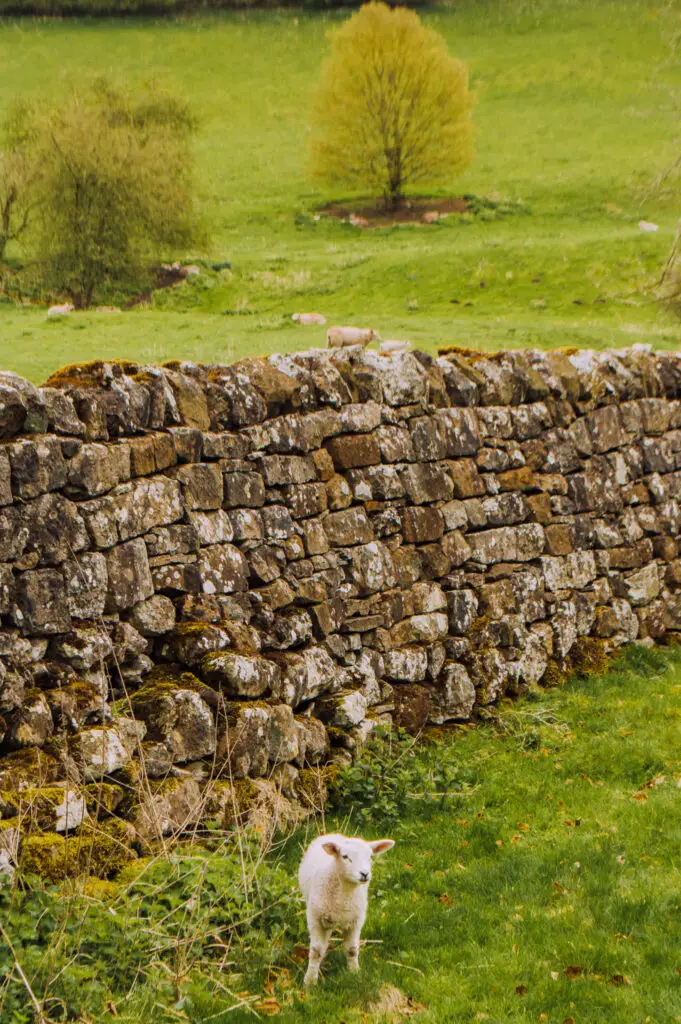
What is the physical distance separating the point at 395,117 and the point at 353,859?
48.9m

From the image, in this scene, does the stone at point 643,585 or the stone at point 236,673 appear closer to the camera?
the stone at point 236,673

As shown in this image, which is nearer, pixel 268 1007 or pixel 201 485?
pixel 268 1007

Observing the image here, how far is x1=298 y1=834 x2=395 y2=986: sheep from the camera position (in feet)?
24.5

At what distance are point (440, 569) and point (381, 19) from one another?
1872 inches

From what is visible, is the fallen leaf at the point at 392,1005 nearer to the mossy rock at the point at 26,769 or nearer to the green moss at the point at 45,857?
the green moss at the point at 45,857

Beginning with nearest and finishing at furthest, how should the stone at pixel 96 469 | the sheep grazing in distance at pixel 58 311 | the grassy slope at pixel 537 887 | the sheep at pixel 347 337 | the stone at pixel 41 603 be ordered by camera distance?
the grassy slope at pixel 537 887
the stone at pixel 41 603
the stone at pixel 96 469
the sheep at pixel 347 337
the sheep grazing in distance at pixel 58 311

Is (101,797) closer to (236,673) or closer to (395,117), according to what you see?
(236,673)

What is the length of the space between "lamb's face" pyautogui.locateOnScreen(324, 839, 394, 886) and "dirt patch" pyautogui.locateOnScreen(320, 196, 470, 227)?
141 ft

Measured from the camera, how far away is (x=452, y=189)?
2135 inches

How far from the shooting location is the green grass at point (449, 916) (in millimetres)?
6965

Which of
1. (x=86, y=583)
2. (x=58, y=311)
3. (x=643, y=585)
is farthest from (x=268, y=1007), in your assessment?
(x=58, y=311)

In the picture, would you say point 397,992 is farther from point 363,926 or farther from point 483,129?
point 483,129

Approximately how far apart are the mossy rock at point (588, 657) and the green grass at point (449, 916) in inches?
108

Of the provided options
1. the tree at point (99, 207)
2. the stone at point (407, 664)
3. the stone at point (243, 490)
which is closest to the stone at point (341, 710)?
the stone at point (407, 664)
